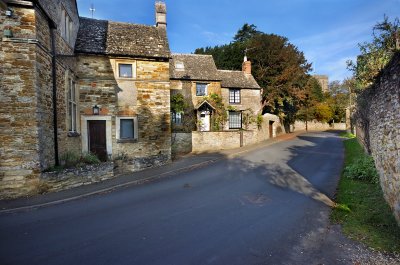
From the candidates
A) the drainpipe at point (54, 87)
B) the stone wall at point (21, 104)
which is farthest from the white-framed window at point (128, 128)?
the stone wall at point (21, 104)

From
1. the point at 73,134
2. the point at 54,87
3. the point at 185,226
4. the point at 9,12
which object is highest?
the point at 9,12

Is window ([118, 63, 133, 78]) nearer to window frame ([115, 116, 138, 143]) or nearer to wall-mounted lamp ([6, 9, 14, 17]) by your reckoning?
window frame ([115, 116, 138, 143])

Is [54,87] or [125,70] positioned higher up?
[125,70]

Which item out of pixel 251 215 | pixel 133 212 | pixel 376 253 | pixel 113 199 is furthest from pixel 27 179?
A: pixel 376 253

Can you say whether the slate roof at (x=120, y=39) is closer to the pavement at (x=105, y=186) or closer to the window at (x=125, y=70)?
the window at (x=125, y=70)

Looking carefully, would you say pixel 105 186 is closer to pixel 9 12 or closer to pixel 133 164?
pixel 133 164

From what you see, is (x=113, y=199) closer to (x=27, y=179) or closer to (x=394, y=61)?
(x=27, y=179)

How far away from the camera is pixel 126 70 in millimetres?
16375

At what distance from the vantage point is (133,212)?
8000 millimetres

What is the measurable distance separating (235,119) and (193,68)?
7.28m

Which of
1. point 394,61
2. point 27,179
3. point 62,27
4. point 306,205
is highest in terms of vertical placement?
point 62,27

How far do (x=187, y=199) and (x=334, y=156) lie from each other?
13561mm

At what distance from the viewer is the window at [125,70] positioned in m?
16.2

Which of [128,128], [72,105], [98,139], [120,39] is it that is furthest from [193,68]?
[72,105]
